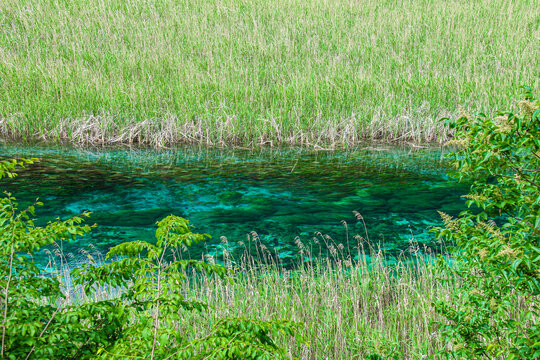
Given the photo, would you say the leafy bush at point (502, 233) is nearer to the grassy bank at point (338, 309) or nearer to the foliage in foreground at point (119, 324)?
the grassy bank at point (338, 309)

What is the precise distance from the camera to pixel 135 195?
27.6 ft

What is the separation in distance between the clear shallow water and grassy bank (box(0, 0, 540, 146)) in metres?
0.99

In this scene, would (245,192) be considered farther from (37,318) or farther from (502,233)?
(502,233)

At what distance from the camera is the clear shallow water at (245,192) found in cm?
705

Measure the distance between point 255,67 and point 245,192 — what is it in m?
6.72

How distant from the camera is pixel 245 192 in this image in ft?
28.1

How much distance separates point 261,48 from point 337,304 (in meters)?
12.2

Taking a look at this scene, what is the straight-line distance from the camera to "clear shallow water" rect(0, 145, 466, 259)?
278 inches

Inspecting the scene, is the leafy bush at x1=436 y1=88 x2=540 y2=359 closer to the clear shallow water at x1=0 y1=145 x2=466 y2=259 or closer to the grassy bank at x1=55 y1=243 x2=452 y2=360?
the grassy bank at x1=55 y1=243 x2=452 y2=360

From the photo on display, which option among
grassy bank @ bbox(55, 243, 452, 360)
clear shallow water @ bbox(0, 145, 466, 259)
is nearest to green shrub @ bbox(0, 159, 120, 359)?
grassy bank @ bbox(55, 243, 452, 360)

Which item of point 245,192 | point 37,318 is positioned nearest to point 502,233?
point 37,318

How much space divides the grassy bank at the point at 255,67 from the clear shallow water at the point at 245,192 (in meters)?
0.99

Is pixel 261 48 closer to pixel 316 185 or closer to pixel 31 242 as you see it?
pixel 316 185

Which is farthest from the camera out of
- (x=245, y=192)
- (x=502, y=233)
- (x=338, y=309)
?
(x=245, y=192)
